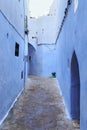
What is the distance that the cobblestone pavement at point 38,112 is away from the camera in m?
6.71

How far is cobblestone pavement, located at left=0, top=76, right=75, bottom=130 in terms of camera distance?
6.71 meters

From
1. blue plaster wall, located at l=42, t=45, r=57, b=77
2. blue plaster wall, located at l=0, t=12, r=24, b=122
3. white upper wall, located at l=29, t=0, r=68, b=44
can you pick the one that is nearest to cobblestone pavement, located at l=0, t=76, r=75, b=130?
blue plaster wall, located at l=0, t=12, r=24, b=122

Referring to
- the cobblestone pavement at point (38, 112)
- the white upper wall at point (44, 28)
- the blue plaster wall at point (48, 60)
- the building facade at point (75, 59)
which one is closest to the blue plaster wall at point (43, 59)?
the blue plaster wall at point (48, 60)

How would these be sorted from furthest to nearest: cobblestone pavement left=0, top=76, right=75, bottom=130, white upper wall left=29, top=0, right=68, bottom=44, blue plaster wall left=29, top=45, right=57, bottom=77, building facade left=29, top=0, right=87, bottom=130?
white upper wall left=29, top=0, right=68, bottom=44 < blue plaster wall left=29, top=45, right=57, bottom=77 < cobblestone pavement left=0, top=76, right=75, bottom=130 < building facade left=29, top=0, right=87, bottom=130

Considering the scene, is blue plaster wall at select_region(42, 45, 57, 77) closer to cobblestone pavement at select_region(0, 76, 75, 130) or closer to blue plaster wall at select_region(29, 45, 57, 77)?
blue plaster wall at select_region(29, 45, 57, 77)

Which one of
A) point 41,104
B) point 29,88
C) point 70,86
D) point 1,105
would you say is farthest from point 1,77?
point 29,88

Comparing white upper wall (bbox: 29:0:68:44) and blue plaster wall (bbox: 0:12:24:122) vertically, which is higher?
white upper wall (bbox: 29:0:68:44)

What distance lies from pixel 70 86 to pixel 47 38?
12256 mm

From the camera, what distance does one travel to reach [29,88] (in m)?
11.6

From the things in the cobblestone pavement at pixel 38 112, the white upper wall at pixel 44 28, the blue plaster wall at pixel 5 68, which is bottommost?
the cobblestone pavement at pixel 38 112

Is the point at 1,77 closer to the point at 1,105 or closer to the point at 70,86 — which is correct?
the point at 1,105

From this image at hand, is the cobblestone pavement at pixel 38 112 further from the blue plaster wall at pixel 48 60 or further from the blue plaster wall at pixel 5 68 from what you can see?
the blue plaster wall at pixel 48 60

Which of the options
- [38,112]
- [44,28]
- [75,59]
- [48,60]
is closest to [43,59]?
[48,60]

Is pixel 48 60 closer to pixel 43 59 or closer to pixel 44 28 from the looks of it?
pixel 43 59
